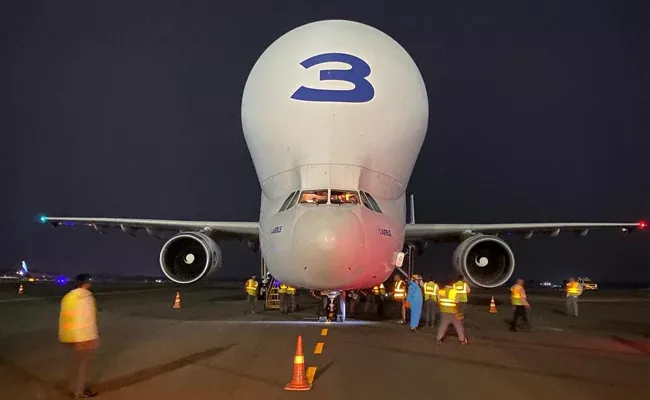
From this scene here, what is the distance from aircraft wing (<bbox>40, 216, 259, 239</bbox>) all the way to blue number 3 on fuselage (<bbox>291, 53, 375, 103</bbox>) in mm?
7664

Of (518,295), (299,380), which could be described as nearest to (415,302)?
(518,295)

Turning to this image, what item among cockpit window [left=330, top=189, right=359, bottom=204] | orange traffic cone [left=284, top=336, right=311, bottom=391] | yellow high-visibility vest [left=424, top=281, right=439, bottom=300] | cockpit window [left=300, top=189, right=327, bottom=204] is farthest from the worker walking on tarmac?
orange traffic cone [left=284, top=336, right=311, bottom=391]

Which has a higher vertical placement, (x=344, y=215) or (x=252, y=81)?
(x=252, y=81)

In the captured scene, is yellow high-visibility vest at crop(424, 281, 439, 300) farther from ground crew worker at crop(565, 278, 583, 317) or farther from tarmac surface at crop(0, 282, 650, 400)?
ground crew worker at crop(565, 278, 583, 317)

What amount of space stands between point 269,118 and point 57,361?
6892 millimetres

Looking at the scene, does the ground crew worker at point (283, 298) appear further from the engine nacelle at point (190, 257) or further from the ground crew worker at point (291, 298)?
the engine nacelle at point (190, 257)

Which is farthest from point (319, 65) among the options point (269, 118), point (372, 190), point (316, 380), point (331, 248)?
point (316, 380)

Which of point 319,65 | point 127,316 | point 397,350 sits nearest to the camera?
point 397,350

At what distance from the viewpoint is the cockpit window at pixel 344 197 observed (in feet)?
42.7

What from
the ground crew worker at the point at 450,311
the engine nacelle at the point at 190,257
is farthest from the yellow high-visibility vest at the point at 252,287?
the ground crew worker at the point at 450,311

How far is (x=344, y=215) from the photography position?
12297mm

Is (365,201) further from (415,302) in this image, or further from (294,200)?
(415,302)

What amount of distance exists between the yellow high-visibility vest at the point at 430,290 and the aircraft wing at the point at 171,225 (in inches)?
265

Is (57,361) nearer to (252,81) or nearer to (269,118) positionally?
(269,118)
